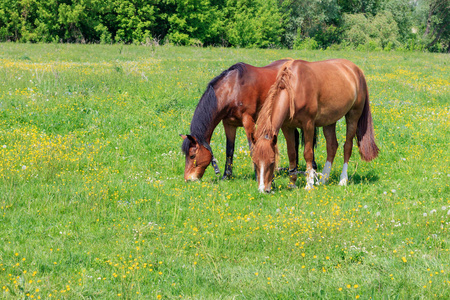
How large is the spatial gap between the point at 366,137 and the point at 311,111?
1.79 meters

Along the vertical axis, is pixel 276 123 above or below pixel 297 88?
below

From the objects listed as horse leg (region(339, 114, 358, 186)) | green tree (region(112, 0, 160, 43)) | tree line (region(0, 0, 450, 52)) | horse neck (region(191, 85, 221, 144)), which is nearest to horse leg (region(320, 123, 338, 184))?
horse leg (region(339, 114, 358, 186))

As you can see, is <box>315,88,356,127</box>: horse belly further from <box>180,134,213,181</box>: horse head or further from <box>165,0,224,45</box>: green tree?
<box>165,0,224,45</box>: green tree

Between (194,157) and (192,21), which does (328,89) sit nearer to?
(194,157)

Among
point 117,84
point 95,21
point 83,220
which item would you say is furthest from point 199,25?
point 83,220

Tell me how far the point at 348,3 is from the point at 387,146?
195ft

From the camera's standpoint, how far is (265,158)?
20.7 ft

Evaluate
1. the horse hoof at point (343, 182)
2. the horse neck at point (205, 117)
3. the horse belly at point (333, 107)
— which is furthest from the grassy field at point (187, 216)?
the horse belly at point (333, 107)

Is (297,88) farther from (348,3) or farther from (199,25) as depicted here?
(348,3)

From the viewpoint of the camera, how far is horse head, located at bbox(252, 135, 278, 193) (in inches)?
248

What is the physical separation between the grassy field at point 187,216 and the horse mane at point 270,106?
1036mm

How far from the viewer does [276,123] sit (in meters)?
6.62

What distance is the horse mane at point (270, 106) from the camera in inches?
254

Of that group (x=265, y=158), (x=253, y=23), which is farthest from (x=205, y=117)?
(x=253, y=23)
